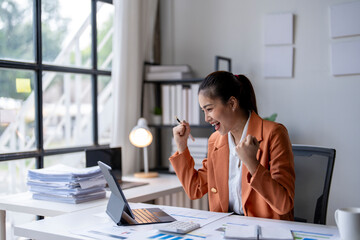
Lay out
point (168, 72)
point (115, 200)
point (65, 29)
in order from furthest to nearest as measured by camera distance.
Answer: point (168, 72), point (65, 29), point (115, 200)

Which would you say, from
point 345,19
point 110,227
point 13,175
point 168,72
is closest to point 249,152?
point 110,227

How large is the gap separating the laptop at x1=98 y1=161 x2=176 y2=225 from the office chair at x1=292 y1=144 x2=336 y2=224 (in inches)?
28.6

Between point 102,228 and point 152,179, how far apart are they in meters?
1.48

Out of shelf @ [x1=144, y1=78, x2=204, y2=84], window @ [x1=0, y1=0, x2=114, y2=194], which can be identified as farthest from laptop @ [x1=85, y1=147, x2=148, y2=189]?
shelf @ [x1=144, y1=78, x2=204, y2=84]

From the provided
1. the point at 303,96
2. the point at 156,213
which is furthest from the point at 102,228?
the point at 303,96

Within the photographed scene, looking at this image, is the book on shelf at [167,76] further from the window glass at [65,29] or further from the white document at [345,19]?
the white document at [345,19]

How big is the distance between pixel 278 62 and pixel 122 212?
78.6 inches

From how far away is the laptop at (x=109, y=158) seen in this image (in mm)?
2646

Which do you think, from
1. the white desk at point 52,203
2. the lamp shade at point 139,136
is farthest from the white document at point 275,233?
the lamp shade at point 139,136

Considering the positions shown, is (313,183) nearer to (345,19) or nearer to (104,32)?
(345,19)

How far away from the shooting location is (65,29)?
10.9ft

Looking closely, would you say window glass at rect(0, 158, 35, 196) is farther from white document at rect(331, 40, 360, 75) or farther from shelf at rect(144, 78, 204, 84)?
white document at rect(331, 40, 360, 75)

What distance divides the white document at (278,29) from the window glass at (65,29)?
1.35 meters

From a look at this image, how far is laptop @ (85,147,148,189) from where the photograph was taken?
2646 mm
